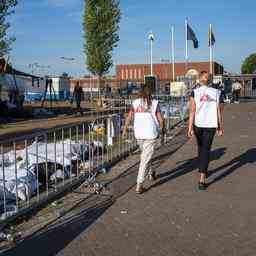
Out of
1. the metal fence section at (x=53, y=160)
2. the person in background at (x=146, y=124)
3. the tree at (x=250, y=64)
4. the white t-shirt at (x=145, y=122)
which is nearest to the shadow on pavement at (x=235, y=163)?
the person in background at (x=146, y=124)

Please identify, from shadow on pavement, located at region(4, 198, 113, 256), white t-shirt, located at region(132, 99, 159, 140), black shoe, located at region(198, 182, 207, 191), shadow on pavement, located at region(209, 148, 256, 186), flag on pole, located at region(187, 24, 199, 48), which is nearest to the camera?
shadow on pavement, located at region(4, 198, 113, 256)

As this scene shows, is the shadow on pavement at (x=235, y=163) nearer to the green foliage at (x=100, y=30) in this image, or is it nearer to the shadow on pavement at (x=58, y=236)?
the shadow on pavement at (x=58, y=236)

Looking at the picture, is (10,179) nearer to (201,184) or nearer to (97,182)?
(97,182)

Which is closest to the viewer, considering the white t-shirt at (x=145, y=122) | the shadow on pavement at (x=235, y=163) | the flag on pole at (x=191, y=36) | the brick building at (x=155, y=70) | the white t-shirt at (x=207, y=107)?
the white t-shirt at (x=145, y=122)

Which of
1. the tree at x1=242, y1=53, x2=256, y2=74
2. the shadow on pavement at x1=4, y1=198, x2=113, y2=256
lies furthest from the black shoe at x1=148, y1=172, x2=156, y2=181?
the tree at x1=242, y1=53, x2=256, y2=74

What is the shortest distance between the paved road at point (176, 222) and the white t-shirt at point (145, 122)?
855mm

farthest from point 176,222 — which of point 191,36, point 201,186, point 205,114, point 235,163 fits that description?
point 191,36

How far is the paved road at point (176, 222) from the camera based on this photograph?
17.0ft

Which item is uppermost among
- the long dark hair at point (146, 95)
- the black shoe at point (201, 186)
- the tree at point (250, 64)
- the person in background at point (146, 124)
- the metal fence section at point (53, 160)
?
the tree at point (250, 64)

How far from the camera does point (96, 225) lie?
19.7ft

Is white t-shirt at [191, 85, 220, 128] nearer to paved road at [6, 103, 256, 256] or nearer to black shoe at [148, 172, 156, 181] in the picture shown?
paved road at [6, 103, 256, 256]

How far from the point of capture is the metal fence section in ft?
22.0

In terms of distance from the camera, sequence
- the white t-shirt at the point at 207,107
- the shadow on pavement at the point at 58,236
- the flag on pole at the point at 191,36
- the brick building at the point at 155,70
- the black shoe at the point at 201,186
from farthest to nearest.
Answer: the brick building at the point at 155,70
the flag on pole at the point at 191,36
the white t-shirt at the point at 207,107
the black shoe at the point at 201,186
the shadow on pavement at the point at 58,236

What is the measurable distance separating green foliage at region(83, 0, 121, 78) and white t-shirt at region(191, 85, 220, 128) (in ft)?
96.3
